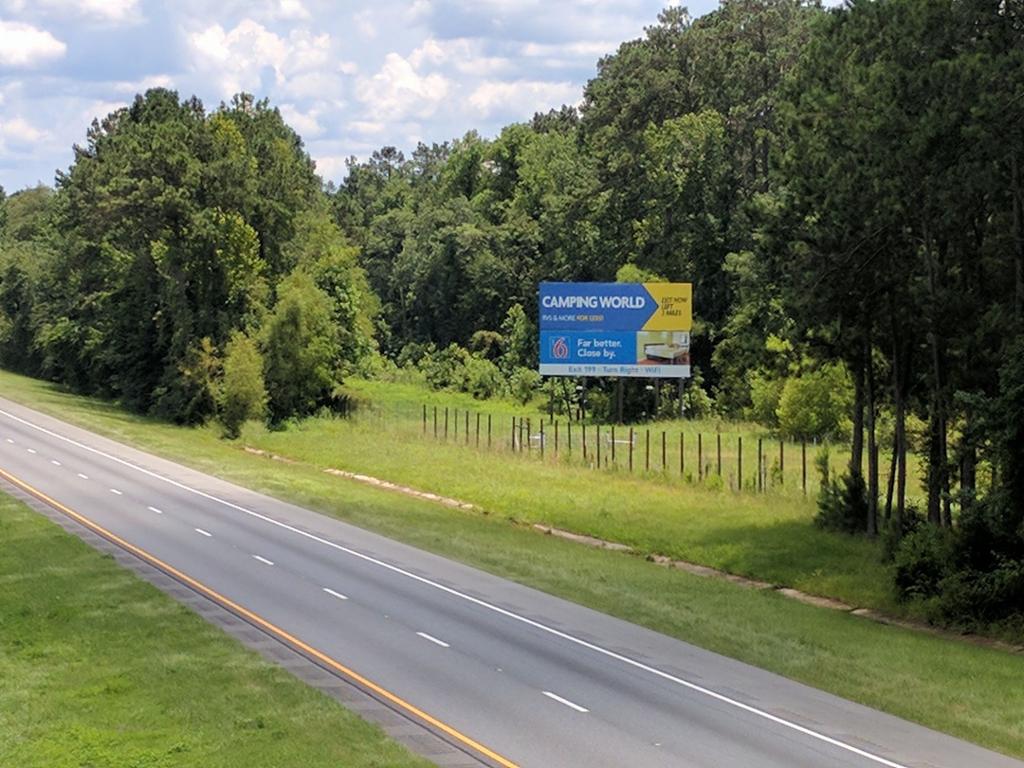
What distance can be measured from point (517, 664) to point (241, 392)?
5179 centimetres

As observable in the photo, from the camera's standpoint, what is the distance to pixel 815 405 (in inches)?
2495

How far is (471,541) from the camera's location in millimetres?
36969

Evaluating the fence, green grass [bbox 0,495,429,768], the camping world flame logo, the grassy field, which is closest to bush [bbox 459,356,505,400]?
the grassy field

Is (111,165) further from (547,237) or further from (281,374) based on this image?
(547,237)

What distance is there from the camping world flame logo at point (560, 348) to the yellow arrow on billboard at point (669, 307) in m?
3.85

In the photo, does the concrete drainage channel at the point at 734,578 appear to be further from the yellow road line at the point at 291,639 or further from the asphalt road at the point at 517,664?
the yellow road line at the point at 291,639

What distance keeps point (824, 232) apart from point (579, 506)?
1433 cm

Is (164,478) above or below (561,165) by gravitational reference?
below

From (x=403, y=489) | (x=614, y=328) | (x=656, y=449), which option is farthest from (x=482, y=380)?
(x=403, y=489)

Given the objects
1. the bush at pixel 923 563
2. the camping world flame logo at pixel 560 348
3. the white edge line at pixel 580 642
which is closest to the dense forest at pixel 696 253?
the bush at pixel 923 563

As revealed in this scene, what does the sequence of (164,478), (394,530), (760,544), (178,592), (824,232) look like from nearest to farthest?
(178,592) < (824,232) < (760,544) < (394,530) < (164,478)

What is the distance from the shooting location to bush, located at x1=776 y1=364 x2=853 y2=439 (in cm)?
6262

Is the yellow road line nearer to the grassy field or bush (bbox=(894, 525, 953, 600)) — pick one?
bush (bbox=(894, 525, 953, 600))

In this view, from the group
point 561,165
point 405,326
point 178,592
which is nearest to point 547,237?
point 561,165
